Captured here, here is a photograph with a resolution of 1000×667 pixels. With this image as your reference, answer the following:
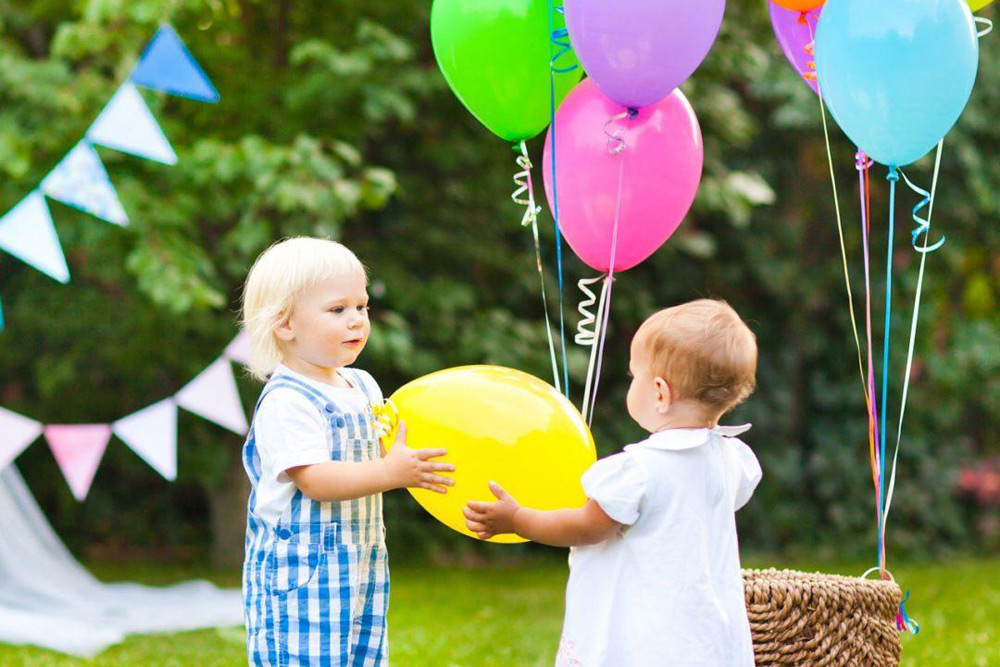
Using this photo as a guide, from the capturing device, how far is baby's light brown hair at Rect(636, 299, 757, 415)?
6.77 ft

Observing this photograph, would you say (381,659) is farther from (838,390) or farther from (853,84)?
(838,390)

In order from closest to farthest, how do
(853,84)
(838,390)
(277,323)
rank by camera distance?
(277,323), (853,84), (838,390)

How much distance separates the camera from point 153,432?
4.27 meters

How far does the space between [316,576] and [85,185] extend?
8.20 ft

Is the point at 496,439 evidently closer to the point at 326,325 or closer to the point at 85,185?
the point at 326,325

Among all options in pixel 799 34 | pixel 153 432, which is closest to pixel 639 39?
pixel 799 34

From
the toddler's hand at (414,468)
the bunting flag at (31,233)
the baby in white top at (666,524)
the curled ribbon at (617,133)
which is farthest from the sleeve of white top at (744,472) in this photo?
the bunting flag at (31,233)

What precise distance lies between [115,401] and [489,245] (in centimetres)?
201

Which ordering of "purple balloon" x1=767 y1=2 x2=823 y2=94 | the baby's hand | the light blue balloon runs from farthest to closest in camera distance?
"purple balloon" x1=767 y1=2 x2=823 y2=94 < the light blue balloon < the baby's hand

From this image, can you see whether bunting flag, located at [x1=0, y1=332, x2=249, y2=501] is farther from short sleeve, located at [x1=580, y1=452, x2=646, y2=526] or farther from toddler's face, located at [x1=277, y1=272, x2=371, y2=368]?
short sleeve, located at [x1=580, y1=452, x2=646, y2=526]

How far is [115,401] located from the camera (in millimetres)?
6328

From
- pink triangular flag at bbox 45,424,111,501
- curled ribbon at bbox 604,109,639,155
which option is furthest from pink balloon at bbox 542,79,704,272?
pink triangular flag at bbox 45,424,111,501

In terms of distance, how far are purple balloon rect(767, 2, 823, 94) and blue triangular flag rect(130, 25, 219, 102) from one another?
1.88 meters

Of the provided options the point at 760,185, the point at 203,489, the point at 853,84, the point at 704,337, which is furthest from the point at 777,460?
the point at 704,337
